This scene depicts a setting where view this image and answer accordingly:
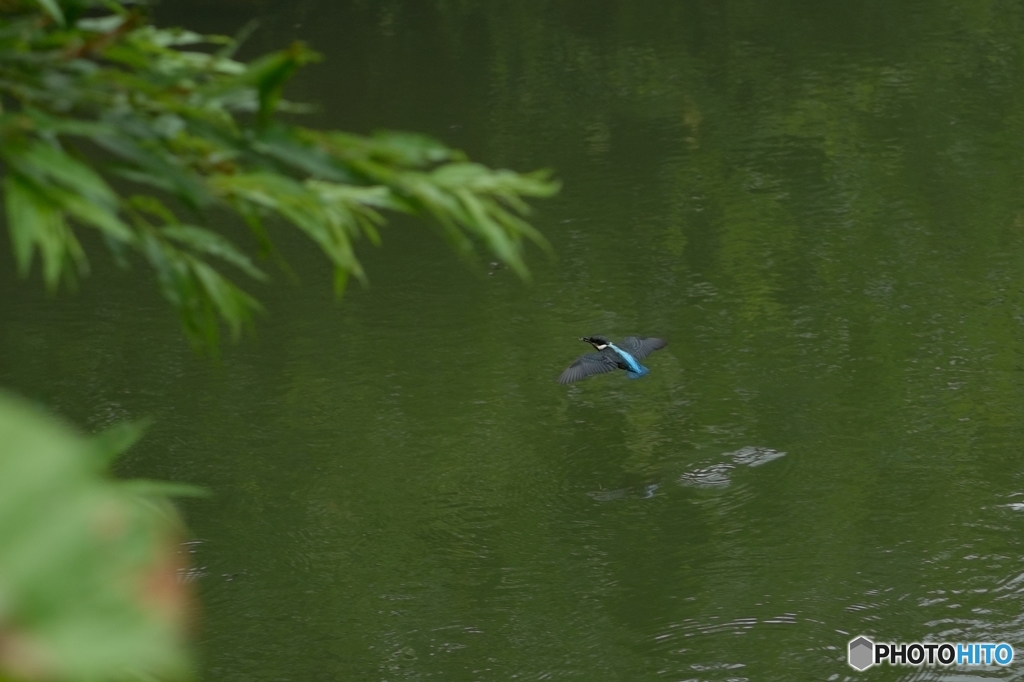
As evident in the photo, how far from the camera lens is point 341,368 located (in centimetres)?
476

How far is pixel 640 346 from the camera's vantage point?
423cm

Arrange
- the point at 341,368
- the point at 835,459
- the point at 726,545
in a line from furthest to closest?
the point at 341,368, the point at 835,459, the point at 726,545

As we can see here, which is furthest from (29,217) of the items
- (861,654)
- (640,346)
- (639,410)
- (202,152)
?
(639,410)

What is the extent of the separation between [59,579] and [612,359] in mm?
3920

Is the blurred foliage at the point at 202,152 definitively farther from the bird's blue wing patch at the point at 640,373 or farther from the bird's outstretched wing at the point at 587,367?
the bird's blue wing patch at the point at 640,373

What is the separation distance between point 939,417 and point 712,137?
9.09 ft

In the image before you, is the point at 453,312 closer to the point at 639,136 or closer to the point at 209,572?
the point at 209,572

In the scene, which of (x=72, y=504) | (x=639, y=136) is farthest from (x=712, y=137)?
(x=72, y=504)

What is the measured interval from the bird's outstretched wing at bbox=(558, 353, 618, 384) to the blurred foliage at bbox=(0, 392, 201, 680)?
3629mm

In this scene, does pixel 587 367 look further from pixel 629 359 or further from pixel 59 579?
pixel 59 579

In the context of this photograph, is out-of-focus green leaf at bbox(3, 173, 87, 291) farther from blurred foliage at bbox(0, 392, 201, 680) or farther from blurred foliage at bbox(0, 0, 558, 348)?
blurred foliage at bbox(0, 392, 201, 680)

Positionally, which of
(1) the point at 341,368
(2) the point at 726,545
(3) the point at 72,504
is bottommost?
(2) the point at 726,545

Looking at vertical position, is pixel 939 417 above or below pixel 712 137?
below

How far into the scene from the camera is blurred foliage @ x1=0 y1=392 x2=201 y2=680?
0.22 m
